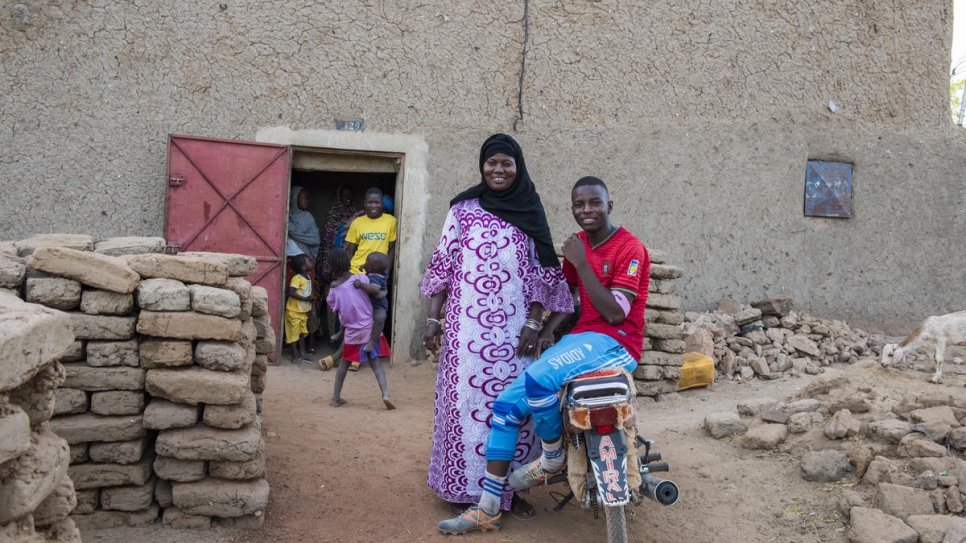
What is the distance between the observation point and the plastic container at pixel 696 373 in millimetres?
5715

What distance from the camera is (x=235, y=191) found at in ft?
21.4

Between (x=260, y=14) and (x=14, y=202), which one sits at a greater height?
(x=260, y=14)

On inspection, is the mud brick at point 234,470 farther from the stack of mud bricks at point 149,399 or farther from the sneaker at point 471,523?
the sneaker at point 471,523

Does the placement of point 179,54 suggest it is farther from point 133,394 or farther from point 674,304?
point 674,304

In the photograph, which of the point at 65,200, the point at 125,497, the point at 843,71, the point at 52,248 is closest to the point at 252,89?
the point at 65,200

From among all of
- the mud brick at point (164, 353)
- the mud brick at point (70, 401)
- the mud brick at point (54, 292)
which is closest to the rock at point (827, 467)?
the mud brick at point (164, 353)

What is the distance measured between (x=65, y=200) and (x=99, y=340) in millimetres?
4005

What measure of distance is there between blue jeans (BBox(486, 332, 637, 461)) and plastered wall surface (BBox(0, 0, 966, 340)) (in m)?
4.06

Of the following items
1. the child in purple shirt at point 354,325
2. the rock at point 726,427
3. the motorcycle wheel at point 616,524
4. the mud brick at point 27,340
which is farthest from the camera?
the child in purple shirt at point 354,325

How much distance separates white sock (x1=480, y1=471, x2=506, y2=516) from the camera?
2.97 m

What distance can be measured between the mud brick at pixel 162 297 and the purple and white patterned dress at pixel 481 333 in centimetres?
112

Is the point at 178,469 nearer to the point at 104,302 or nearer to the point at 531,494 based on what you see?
the point at 104,302

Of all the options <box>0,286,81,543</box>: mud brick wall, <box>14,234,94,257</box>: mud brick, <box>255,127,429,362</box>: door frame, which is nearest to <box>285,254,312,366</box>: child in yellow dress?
<box>255,127,429,362</box>: door frame

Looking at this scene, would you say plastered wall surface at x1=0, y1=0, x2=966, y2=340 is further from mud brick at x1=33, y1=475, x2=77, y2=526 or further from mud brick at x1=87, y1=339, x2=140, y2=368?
mud brick at x1=33, y1=475, x2=77, y2=526
